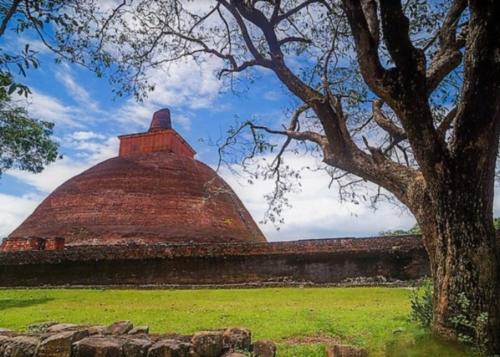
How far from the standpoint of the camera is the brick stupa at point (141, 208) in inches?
1102

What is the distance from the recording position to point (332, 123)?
6969 mm

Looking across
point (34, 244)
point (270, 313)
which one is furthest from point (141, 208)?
point (270, 313)

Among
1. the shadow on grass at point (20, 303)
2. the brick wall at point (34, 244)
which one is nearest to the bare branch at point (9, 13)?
the shadow on grass at point (20, 303)

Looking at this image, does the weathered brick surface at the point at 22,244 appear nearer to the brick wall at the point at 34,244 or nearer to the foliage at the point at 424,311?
the brick wall at the point at 34,244

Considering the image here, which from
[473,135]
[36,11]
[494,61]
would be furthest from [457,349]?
[36,11]

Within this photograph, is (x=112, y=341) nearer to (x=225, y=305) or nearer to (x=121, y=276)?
(x=225, y=305)

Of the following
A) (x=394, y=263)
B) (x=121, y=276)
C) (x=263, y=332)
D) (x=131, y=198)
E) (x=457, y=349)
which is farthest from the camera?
(x=131, y=198)

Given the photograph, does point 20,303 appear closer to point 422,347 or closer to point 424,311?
point 424,311

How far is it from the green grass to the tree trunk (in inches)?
13.7

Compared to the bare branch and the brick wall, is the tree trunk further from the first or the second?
the brick wall

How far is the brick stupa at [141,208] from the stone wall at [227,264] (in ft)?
18.2

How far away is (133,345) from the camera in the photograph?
4570 mm

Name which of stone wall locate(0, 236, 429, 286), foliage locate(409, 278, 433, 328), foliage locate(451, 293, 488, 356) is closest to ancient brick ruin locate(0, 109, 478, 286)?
stone wall locate(0, 236, 429, 286)

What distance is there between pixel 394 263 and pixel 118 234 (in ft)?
58.6
